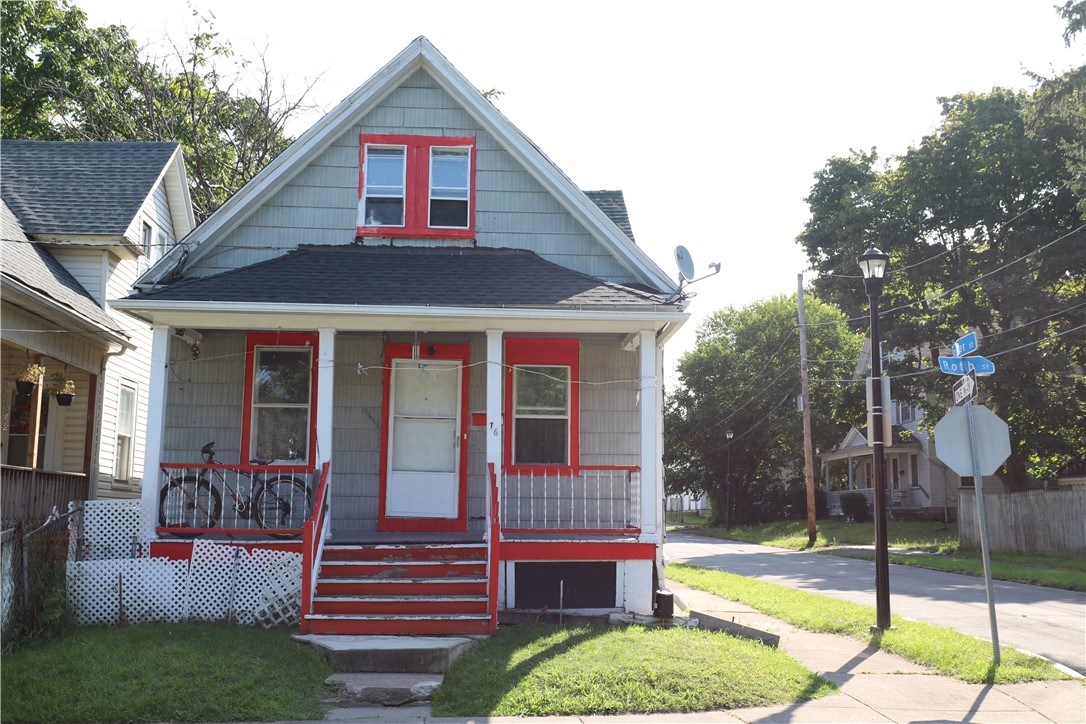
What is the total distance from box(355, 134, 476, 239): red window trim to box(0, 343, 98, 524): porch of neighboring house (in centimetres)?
516

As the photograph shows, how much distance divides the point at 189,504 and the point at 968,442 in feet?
28.9

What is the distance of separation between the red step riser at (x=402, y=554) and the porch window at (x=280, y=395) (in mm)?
2229

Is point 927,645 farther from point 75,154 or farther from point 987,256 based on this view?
point 987,256

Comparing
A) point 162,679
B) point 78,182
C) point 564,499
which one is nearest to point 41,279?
point 78,182

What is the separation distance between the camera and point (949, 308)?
32.6 m

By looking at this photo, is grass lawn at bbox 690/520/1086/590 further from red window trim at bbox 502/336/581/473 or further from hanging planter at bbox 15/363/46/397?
hanging planter at bbox 15/363/46/397

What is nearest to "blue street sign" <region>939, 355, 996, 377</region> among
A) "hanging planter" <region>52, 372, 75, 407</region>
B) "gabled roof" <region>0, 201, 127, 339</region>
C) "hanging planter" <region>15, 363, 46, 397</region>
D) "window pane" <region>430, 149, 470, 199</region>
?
"window pane" <region>430, 149, 470, 199</region>

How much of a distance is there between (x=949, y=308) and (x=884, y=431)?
23.2 meters

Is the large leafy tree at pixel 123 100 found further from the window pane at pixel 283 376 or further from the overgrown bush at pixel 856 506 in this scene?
the overgrown bush at pixel 856 506

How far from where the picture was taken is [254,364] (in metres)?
13.1

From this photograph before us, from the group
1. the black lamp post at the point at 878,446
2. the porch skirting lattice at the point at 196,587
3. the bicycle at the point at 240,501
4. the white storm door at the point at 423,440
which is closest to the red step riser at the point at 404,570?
the porch skirting lattice at the point at 196,587

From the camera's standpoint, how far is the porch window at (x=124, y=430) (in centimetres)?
1750

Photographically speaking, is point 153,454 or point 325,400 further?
point 325,400

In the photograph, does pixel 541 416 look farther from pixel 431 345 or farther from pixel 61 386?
pixel 61 386
